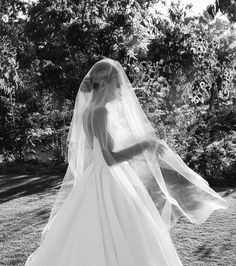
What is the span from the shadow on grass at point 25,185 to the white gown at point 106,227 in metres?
4.35

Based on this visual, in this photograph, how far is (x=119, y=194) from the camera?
3539mm

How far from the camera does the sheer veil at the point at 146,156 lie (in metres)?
3.60

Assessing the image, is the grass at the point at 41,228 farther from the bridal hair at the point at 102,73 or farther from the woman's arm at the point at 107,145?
the bridal hair at the point at 102,73

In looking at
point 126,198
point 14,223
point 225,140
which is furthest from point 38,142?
point 126,198

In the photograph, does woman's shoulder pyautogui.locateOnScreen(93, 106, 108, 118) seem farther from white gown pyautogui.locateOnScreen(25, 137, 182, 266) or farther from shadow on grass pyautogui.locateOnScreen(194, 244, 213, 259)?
shadow on grass pyautogui.locateOnScreen(194, 244, 213, 259)

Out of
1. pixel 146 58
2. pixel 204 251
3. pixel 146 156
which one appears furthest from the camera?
pixel 146 58

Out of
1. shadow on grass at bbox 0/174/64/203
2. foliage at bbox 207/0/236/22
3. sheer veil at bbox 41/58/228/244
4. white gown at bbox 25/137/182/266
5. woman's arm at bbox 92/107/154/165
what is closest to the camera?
foliage at bbox 207/0/236/22

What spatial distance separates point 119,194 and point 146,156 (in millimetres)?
377

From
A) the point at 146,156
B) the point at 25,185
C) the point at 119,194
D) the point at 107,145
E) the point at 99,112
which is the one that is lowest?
the point at 25,185

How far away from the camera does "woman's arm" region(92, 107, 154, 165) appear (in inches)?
137

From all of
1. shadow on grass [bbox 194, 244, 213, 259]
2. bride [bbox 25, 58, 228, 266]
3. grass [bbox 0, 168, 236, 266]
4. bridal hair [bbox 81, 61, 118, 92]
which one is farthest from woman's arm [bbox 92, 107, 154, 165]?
shadow on grass [bbox 194, 244, 213, 259]

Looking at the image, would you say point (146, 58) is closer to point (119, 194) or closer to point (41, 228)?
point (41, 228)

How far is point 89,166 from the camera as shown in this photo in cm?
379

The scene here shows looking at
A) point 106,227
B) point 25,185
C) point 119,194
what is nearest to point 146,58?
point 25,185
